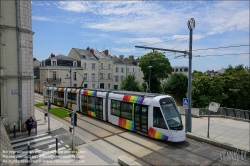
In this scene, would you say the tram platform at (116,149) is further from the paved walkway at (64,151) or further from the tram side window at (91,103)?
the tram side window at (91,103)

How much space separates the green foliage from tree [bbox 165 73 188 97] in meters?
18.1

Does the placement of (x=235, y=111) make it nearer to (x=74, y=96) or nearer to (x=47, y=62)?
(x=74, y=96)

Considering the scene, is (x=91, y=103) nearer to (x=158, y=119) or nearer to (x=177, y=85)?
(x=158, y=119)

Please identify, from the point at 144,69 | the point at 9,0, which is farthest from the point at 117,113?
the point at 144,69

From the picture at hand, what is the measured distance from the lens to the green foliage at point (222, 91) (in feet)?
83.8

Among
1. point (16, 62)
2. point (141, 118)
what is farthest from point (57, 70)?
point (141, 118)

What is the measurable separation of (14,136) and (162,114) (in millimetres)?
9972

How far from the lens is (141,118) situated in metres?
12.5

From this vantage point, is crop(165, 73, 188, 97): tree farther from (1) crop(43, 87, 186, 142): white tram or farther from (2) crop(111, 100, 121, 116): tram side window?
(2) crop(111, 100, 121, 116): tram side window

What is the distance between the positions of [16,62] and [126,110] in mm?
8681

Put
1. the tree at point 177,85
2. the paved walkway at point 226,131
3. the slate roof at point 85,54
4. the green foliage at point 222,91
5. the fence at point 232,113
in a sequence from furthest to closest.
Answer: the tree at point 177,85 < the slate roof at point 85,54 < the green foliage at point 222,91 < the fence at point 232,113 < the paved walkway at point 226,131

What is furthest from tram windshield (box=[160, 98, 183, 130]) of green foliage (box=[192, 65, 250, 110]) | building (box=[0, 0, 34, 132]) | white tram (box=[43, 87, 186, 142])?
green foliage (box=[192, 65, 250, 110])

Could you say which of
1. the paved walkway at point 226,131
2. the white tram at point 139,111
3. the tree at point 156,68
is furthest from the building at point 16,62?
the tree at point 156,68

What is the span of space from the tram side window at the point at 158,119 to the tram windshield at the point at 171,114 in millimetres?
257
